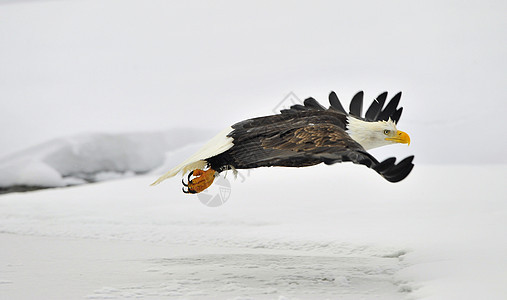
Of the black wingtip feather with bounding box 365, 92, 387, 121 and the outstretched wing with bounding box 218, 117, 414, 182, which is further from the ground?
the black wingtip feather with bounding box 365, 92, 387, 121

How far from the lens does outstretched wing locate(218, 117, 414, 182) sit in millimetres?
1852

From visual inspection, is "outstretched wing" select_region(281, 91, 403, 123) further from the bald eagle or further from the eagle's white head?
the eagle's white head

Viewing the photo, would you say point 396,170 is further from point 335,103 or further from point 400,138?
point 335,103

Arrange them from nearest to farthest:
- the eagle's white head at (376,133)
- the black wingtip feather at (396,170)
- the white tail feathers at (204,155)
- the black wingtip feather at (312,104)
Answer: the black wingtip feather at (396,170) → the white tail feathers at (204,155) → the eagle's white head at (376,133) → the black wingtip feather at (312,104)

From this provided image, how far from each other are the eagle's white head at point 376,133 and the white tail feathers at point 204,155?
0.44m

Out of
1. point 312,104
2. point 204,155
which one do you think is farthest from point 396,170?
point 312,104

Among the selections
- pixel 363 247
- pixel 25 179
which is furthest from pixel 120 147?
pixel 363 247

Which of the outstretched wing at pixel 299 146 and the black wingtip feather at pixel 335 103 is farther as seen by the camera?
the black wingtip feather at pixel 335 103

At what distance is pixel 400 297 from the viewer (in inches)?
78.4

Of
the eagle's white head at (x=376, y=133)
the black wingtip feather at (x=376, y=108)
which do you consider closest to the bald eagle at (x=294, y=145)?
the eagle's white head at (x=376, y=133)

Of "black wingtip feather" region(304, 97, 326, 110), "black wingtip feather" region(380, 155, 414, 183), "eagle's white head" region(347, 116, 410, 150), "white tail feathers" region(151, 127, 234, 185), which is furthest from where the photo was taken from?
"black wingtip feather" region(304, 97, 326, 110)

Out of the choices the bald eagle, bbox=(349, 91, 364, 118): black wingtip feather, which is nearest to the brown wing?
the bald eagle

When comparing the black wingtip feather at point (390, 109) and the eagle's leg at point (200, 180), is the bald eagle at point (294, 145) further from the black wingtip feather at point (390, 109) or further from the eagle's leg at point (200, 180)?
the black wingtip feather at point (390, 109)

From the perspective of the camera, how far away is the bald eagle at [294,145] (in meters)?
1.92
